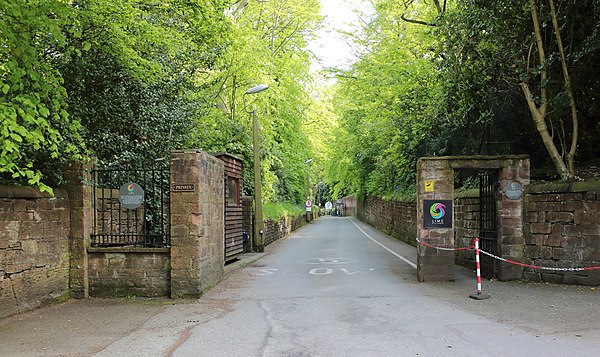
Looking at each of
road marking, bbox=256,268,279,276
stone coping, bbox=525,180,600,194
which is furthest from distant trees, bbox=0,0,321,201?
stone coping, bbox=525,180,600,194

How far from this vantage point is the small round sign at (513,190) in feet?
33.3

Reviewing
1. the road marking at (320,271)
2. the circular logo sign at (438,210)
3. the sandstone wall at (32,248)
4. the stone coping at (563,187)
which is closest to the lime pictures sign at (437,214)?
the circular logo sign at (438,210)

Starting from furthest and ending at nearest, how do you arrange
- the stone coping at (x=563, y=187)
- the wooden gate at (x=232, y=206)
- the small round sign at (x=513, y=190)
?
1. the wooden gate at (x=232, y=206)
2. the small round sign at (x=513, y=190)
3. the stone coping at (x=563, y=187)

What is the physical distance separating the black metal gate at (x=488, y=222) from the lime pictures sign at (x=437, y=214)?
3.69ft

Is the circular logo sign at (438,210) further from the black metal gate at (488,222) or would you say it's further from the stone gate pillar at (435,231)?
the black metal gate at (488,222)

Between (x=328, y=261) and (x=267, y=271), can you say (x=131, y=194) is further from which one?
(x=328, y=261)

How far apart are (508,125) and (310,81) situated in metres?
20.0

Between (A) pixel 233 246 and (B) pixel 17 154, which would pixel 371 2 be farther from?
(B) pixel 17 154

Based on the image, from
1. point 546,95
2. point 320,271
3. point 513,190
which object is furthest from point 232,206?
point 546,95

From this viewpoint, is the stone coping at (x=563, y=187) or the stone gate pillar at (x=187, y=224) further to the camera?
the stone coping at (x=563, y=187)

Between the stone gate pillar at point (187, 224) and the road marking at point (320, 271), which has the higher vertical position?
the stone gate pillar at point (187, 224)

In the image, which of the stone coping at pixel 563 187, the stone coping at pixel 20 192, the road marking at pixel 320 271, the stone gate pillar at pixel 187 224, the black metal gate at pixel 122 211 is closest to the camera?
the stone coping at pixel 20 192

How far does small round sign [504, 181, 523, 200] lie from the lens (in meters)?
10.1

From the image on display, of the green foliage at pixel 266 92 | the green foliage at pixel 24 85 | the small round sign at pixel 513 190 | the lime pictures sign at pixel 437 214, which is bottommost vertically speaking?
the lime pictures sign at pixel 437 214
